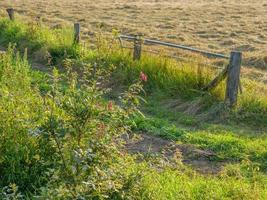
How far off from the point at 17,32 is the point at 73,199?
11.9 meters

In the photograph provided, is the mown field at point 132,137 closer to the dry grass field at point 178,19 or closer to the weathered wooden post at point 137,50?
the weathered wooden post at point 137,50

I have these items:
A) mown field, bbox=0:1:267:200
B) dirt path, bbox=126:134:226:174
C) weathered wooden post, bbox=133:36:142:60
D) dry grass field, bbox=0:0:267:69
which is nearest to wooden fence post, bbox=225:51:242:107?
mown field, bbox=0:1:267:200

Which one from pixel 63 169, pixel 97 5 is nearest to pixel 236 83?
pixel 63 169

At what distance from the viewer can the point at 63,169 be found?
489 centimetres

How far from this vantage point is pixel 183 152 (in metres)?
7.87

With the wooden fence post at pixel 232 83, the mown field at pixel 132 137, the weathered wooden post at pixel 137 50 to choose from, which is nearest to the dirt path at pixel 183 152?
the mown field at pixel 132 137

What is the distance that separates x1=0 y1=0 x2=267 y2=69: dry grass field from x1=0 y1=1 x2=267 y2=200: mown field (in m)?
4.73

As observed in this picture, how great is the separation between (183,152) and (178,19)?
17.0 meters

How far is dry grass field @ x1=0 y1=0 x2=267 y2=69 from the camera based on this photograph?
713 inches

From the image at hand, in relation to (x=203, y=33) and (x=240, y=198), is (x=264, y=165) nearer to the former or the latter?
(x=240, y=198)

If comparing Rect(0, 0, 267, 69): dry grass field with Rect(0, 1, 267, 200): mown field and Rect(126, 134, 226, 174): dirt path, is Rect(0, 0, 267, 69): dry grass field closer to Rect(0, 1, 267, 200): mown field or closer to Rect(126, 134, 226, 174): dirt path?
Rect(0, 1, 267, 200): mown field

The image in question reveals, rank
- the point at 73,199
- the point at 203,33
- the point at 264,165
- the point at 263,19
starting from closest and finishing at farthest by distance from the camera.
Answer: the point at 73,199 < the point at 264,165 < the point at 203,33 < the point at 263,19

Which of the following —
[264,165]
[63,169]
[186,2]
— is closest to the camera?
[63,169]

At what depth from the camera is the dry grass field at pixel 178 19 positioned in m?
18.1
